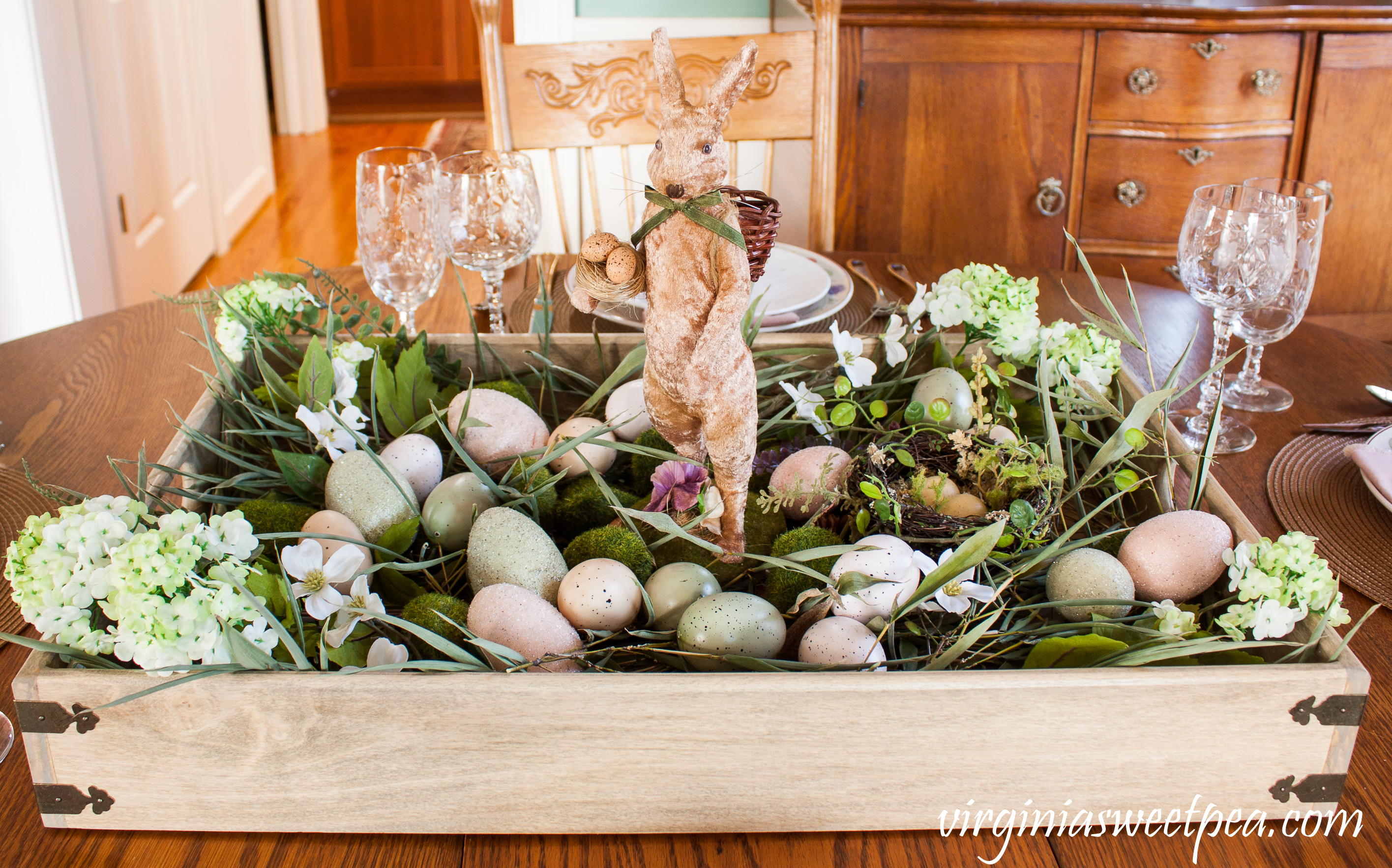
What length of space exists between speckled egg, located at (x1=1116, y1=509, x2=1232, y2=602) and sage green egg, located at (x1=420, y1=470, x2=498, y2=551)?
1.41 feet

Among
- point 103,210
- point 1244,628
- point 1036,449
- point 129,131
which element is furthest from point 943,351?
point 129,131

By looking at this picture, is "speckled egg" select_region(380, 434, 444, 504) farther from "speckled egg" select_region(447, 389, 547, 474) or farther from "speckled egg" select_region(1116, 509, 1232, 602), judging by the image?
"speckled egg" select_region(1116, 509, 1232, 602)

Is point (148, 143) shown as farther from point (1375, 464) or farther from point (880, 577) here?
point (1375, 464)

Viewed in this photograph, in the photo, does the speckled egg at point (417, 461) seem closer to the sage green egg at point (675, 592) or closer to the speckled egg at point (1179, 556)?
the sage green egg at point (675, 592)

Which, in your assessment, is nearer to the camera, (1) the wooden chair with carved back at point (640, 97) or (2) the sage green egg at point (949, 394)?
(2) the sage green egg at point (949, 394)

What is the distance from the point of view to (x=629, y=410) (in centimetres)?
82

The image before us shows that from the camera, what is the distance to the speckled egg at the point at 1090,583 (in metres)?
0.63

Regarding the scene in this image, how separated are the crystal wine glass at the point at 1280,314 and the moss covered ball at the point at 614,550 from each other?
2.02 ft

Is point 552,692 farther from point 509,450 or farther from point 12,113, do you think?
point 12,113

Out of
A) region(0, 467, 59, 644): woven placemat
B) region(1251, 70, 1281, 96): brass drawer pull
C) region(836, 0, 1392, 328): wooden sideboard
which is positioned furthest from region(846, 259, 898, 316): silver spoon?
region(1251, 70, 1281, 96): brass drawer pull

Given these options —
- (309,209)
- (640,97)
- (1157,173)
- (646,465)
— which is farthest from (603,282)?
(309,209)

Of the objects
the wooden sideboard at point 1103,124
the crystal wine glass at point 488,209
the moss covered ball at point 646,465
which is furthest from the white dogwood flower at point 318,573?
the wooden sideboard at point 1103,124

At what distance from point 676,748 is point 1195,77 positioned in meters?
2.11

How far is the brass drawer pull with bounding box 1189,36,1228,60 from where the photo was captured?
82.4 inches
